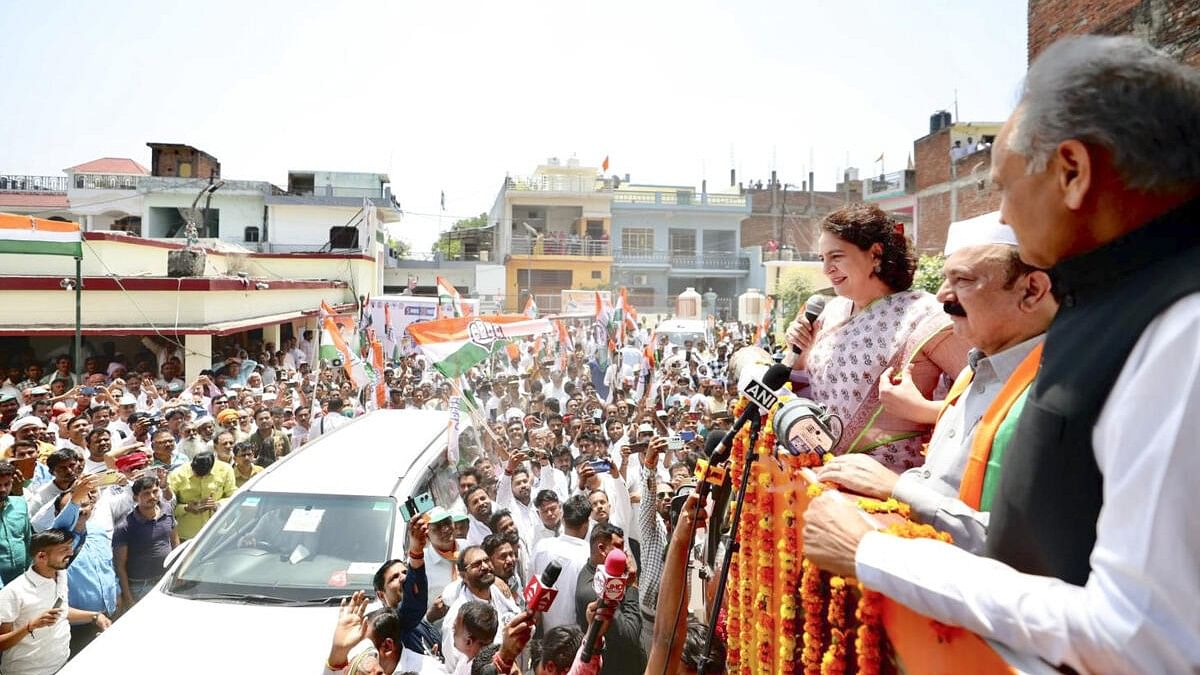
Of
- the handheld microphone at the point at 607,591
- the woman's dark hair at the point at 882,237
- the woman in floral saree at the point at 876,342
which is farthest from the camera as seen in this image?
the handheld microphone at the point at 607,591

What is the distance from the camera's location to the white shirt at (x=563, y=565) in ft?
17.0

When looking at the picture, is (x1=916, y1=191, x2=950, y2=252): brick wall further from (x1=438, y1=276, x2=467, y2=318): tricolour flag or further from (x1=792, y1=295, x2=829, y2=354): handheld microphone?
(x1=792, y1=295, x2=829, y2=354): handheld microphone

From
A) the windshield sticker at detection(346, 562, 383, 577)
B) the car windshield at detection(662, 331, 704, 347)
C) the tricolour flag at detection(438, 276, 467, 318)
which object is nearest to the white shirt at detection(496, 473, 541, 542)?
→ the windshield sticker at detection(346, 562, 383, 577)

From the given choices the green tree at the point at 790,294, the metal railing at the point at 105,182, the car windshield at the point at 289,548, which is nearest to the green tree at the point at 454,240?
the metal railing at the point at 105,182

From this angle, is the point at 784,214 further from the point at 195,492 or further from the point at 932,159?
the point at 195,492

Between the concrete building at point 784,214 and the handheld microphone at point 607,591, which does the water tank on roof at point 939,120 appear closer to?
the concrete building at point 784,214

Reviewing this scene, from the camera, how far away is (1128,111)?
4.08 feet

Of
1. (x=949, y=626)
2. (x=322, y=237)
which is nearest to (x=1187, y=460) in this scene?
(x=949, y=626)

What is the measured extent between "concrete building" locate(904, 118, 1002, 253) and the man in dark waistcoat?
805 inches

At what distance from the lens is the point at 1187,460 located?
1.07 metres

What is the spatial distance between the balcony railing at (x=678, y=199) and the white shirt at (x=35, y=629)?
39.5 meters

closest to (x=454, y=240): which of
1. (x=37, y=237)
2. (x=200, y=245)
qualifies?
(x=200, y=245)

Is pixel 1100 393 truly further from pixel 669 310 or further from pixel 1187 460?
pixel 669 310

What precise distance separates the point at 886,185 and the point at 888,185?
0.19 m
